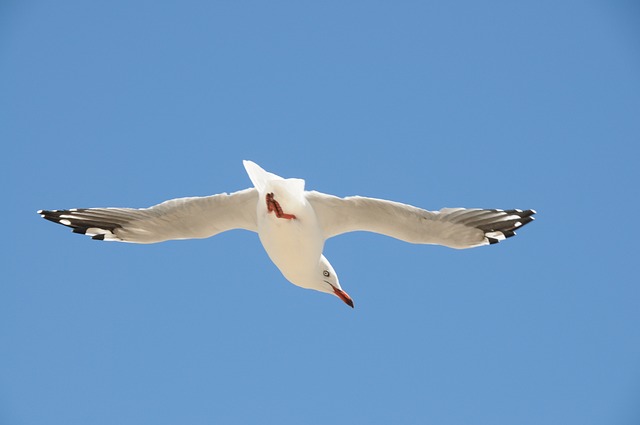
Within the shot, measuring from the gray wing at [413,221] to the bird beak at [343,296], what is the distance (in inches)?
22.7

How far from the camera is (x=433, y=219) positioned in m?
7.69

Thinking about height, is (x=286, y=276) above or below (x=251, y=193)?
below

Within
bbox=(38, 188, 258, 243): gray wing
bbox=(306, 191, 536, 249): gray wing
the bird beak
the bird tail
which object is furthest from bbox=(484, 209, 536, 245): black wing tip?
bbox=(38, 188, 258, 243): gray wing

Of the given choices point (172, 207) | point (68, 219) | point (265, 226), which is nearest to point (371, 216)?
point (265, 226)

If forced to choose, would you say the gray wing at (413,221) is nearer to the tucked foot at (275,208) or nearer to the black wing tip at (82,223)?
the tucked foot at (275,208)

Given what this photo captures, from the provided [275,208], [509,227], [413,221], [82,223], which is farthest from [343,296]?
[82,223]

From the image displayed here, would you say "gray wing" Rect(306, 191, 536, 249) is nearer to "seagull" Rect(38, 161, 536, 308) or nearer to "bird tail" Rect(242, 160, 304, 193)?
"seagull" Rect(38, 161, 536, 308)

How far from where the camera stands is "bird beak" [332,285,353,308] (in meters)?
8.32

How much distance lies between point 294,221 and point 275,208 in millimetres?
211

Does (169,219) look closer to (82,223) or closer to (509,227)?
(82,223)

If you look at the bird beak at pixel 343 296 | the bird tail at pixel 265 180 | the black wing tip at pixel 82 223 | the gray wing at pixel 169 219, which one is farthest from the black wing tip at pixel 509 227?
the black wing tip at pixel 82 223

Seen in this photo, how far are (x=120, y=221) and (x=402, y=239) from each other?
2.35 meters

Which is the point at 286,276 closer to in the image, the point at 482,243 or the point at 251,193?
the point at 251,193

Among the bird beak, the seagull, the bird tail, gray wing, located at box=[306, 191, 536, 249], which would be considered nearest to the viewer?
the bird tail
